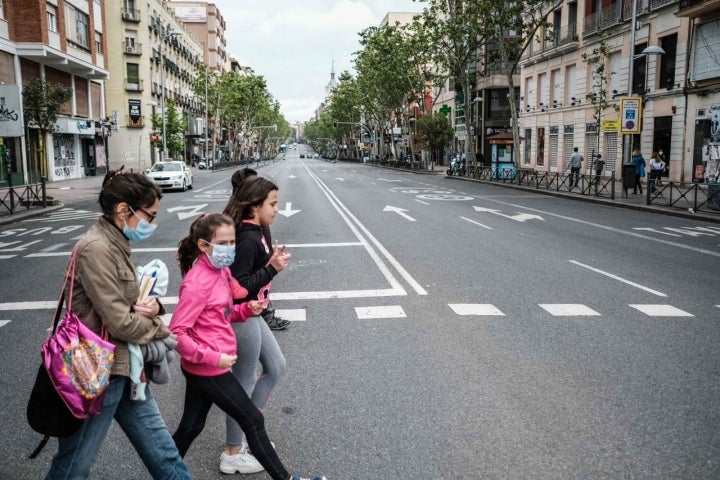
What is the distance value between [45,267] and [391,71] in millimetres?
47993

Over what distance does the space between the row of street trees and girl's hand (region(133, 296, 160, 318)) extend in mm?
32209

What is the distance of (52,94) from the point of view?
81.3 ft

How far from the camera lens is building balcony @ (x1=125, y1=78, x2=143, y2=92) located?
198ft

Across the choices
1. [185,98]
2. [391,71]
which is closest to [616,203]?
[391,71]

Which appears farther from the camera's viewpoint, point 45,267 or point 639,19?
point 639,19

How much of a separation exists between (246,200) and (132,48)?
205 ft

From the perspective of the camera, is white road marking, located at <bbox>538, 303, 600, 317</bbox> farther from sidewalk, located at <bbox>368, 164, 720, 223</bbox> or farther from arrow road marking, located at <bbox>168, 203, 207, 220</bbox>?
arrow road marking, located at <bbox>168, 203, 207, 220</bbox>

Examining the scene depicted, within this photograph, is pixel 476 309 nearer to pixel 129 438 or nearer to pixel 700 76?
pixel 129 438

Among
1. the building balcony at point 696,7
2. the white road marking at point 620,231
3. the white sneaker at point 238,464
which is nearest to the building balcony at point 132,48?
the building balcony at point 696,7

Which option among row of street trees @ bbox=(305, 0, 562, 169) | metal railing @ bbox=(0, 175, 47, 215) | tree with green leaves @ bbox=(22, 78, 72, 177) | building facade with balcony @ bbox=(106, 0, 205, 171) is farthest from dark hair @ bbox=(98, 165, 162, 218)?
building facade with balcony @ bbox=(106, 0, 205, 171)

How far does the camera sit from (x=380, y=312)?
7.29 m

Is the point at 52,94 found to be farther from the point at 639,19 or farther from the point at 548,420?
the point at 639,19

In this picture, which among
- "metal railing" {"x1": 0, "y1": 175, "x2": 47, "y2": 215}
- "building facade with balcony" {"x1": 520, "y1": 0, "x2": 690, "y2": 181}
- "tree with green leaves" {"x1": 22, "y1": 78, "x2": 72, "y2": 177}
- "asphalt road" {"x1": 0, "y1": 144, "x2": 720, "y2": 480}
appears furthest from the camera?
"building facade with balcony" {"x1": 520, "y1": 0, "x2": 690, "y2": 181}

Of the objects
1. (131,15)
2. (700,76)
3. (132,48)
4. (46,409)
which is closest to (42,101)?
(46,409)
